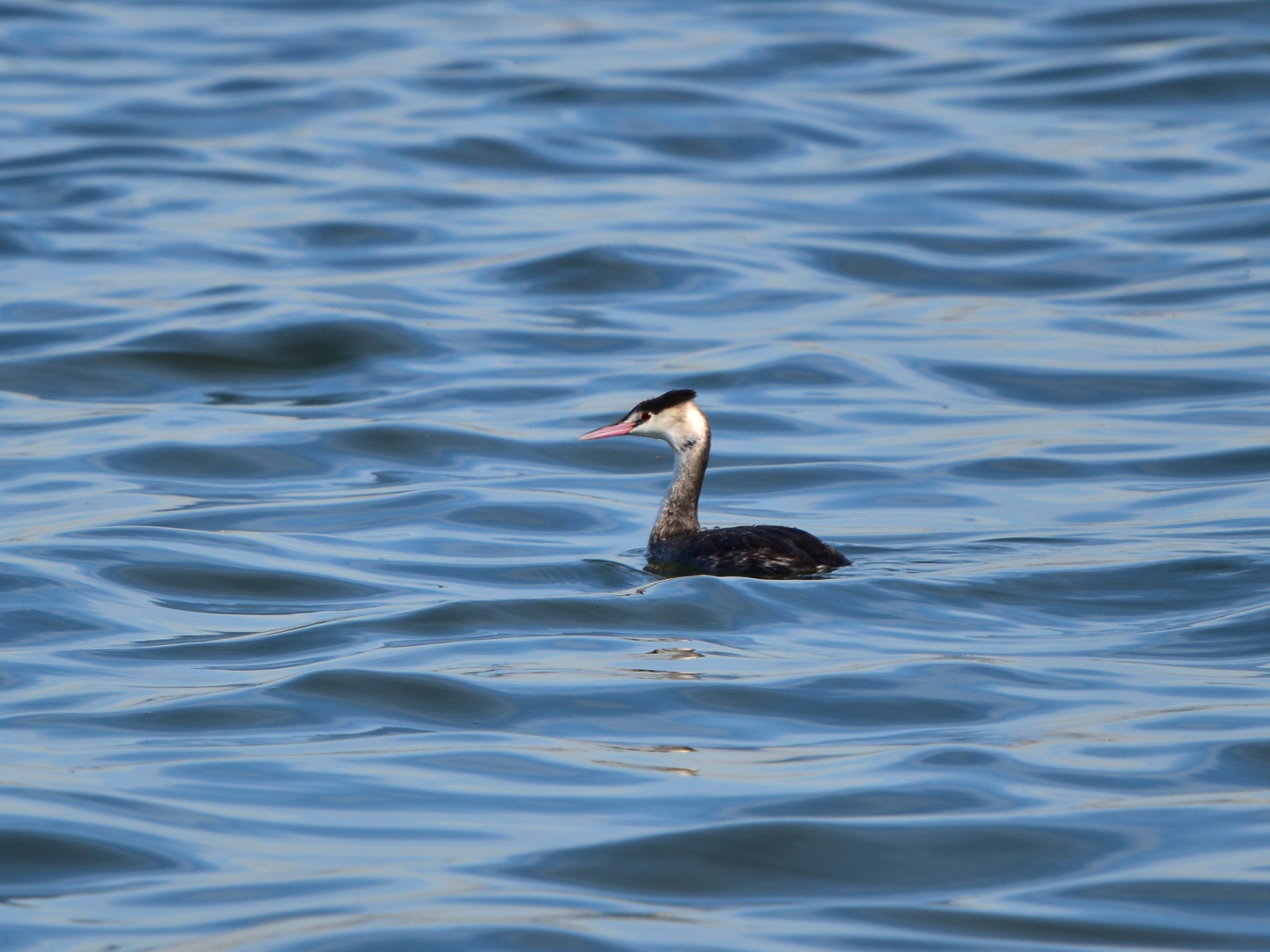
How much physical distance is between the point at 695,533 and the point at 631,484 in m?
2.45

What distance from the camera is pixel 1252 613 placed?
8.88 m

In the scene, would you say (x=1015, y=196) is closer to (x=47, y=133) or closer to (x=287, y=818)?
(x=47, y=133)

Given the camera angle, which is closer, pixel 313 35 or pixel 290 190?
pixel 290 190

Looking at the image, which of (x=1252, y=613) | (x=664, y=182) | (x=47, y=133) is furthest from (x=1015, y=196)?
(x=1252, y=613)

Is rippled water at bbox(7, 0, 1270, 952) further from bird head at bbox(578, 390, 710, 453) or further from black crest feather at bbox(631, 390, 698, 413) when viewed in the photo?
black crest feather at bbox(631, 390, 698, 413)

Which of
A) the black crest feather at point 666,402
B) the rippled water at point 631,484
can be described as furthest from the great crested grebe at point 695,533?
the rippled water at point 631,484

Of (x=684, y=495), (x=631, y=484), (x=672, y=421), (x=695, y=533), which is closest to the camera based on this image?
(x=695, y=533)

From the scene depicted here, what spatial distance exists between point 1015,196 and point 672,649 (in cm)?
1288

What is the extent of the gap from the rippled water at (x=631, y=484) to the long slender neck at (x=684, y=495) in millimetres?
348

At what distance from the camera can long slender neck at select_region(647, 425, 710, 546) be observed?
10539mm

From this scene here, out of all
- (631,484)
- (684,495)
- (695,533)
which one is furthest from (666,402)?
(631,484)

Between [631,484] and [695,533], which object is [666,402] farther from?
[631,484]

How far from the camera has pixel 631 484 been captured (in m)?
12.7

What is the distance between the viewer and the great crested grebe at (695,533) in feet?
31.2
